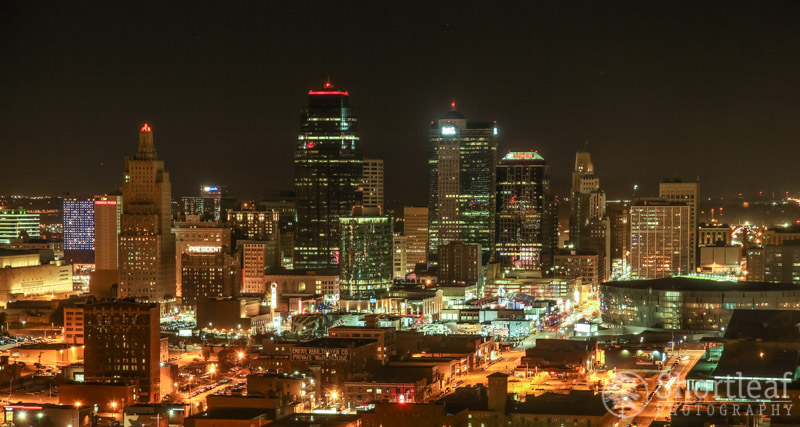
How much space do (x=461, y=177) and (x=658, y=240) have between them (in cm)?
1232

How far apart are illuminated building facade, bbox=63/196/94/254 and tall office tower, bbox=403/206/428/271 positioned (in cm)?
1914

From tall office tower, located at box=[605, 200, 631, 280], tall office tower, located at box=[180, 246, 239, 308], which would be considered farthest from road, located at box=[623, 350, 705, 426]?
tall office tower, located at box=[605, 200, 631, 280]

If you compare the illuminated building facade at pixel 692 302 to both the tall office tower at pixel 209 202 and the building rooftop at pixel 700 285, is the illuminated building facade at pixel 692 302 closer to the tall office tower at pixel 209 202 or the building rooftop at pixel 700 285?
the building rooftop at pixel 700 285

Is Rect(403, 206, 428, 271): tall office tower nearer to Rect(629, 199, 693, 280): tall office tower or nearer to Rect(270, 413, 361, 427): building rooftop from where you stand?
Rect(629, 199, 693, 280): tall office tower

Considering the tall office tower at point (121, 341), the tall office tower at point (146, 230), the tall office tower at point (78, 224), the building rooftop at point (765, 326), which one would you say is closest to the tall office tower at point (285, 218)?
the tall office tower at point (146, 230)

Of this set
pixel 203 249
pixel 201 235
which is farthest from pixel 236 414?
pixel 201 235

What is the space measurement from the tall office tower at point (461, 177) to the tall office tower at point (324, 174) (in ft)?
24.6

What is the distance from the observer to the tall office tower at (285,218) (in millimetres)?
77000

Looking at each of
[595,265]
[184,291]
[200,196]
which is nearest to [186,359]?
[184,291]

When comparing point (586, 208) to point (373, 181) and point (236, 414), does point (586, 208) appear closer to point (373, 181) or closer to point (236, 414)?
point (373, 181)

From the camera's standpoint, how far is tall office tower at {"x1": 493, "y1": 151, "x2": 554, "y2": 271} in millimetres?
83125

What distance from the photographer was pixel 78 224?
→ 9344 centimetres

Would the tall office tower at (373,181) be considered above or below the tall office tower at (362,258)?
above

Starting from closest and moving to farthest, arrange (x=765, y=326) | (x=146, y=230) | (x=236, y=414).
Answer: (x=236, y=414), (x=765, y=326), (x=146, y=230)
